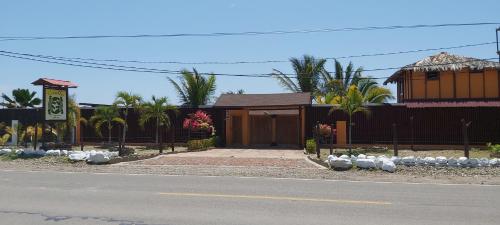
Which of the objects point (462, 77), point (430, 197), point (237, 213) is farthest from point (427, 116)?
point (237, 213)

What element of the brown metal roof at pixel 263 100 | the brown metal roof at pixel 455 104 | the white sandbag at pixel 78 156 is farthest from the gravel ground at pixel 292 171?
the brown metal roof at pixel 455 104

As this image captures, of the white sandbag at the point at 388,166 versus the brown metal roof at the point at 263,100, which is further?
the brown metal roof at the point at 263,100

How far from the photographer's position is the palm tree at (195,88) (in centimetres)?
3597

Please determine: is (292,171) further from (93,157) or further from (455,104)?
(455,104)

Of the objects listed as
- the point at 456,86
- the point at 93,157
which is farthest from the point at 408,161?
the point at 456,86

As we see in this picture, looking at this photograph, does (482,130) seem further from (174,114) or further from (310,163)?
(174,114)

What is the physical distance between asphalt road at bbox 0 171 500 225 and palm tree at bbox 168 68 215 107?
22.3 meters

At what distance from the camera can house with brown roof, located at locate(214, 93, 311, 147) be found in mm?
29078

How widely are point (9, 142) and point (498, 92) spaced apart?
92.2 ft

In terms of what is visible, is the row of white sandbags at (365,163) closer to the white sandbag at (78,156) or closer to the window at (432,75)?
the white sandbag at (78,156)

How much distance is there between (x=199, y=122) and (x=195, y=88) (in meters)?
8.13

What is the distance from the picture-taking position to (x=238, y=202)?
9.80 metres

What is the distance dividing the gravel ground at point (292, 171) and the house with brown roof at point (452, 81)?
14.2m

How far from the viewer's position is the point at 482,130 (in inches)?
1036
